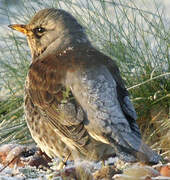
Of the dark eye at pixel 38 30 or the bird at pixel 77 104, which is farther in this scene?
the dark eye at pixel 38 30

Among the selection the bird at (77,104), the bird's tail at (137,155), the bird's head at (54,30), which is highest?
the bird's head at (54,30)

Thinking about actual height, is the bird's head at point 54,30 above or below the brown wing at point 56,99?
above

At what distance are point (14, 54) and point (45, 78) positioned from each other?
71.6 inches

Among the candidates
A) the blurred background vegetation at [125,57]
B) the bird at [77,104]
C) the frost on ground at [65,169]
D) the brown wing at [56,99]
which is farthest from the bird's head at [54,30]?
the frost on ground at [65,169]

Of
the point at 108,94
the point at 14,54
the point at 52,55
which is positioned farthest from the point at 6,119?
the point at 108,94

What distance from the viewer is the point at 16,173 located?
13.3ft

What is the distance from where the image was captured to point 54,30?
185 inches

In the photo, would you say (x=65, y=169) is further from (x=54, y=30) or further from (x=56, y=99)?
(x=54, y=30)

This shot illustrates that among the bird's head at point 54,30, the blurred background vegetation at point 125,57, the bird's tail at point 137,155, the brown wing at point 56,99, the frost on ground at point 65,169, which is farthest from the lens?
the blurred background vegetation at point 125,57

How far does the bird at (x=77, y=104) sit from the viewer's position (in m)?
3.72

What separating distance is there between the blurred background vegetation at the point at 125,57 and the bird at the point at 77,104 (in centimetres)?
71

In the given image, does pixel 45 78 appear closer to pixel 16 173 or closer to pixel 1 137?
pixel 16 173

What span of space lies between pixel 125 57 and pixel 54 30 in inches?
39.4

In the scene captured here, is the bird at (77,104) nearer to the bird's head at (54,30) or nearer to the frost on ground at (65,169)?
the bird's head at (54,30)
